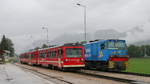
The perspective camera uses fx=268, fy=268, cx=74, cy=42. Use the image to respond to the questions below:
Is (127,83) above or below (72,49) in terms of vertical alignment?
below

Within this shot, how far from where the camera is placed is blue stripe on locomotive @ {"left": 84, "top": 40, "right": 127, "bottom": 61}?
84.0ft

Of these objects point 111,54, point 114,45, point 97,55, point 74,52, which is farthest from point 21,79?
point 97,55

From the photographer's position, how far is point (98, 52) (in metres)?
27.4

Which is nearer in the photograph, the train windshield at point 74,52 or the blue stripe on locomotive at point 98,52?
the blue stripe on locomotive at point 98,52

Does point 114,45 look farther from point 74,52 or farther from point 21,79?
point 21,79

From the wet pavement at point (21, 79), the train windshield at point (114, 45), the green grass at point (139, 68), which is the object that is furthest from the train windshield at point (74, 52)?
the green grass at point (139, 68)

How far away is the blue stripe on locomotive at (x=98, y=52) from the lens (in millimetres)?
25609

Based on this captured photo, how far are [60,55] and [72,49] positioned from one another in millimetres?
1462

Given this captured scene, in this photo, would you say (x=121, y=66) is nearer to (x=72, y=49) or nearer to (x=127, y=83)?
(x=72, y=49)

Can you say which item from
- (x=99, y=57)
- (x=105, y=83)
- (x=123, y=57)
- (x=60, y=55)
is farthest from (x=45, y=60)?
(x=105, y=83)

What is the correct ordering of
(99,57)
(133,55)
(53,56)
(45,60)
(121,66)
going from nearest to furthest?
(121,66)
(99,57)
(53,56)
(45,60)
(133,55)

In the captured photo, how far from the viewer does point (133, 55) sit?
147750 millimetres

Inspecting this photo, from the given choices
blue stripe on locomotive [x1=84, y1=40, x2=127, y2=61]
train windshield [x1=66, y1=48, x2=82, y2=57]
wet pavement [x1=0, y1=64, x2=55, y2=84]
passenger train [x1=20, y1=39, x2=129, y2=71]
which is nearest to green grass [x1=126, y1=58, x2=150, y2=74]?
passenger train [x1=20, y1=39, x2=129, y2=71]

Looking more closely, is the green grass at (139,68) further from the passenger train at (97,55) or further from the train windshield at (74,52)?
the train windshield at (74,52)
